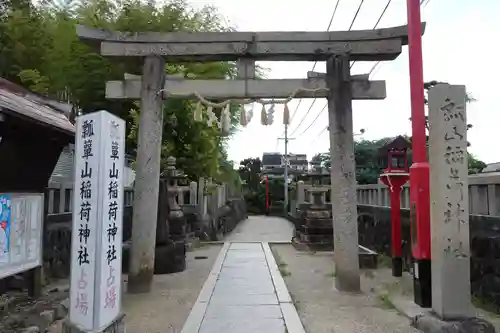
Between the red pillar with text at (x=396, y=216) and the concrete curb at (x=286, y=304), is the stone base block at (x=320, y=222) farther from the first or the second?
the red pillar with text at (x=396, y=216)

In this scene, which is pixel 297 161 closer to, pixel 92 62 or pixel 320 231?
pixel 320 231

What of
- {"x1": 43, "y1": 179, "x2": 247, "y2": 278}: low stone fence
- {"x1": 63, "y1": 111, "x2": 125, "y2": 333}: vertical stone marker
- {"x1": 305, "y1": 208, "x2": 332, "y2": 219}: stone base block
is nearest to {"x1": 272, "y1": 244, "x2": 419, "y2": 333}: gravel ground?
{"x1": 63, "y1": 111, "x2": 125, "y2": 333}: vertical stone marker

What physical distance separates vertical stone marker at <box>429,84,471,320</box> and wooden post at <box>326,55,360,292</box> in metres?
2.41

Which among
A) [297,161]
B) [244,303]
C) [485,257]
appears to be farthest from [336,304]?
[297,161]

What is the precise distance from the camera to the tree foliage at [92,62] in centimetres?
1323

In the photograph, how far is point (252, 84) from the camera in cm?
838

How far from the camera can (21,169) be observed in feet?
19.7

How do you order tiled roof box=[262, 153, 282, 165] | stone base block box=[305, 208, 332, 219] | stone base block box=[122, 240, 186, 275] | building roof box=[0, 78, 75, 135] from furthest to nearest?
tiled roof box=[262, 153, 282, 165] < stone base block box=[305, 208, 332, 219] < stone base block box=[122, 240, 186, 275] < building roof box=[0, 78, 75, 135]

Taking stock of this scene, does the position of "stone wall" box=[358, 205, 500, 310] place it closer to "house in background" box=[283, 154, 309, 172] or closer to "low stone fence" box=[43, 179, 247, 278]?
"low stone fence" box=[43, 179, 247, 278]

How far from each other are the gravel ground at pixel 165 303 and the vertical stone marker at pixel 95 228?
128 centimetres

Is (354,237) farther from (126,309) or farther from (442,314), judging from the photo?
(126,309)

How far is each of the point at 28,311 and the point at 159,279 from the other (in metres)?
4.07

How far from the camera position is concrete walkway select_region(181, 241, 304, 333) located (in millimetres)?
5941

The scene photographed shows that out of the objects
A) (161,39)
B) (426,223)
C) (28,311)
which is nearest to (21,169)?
(28,311)
